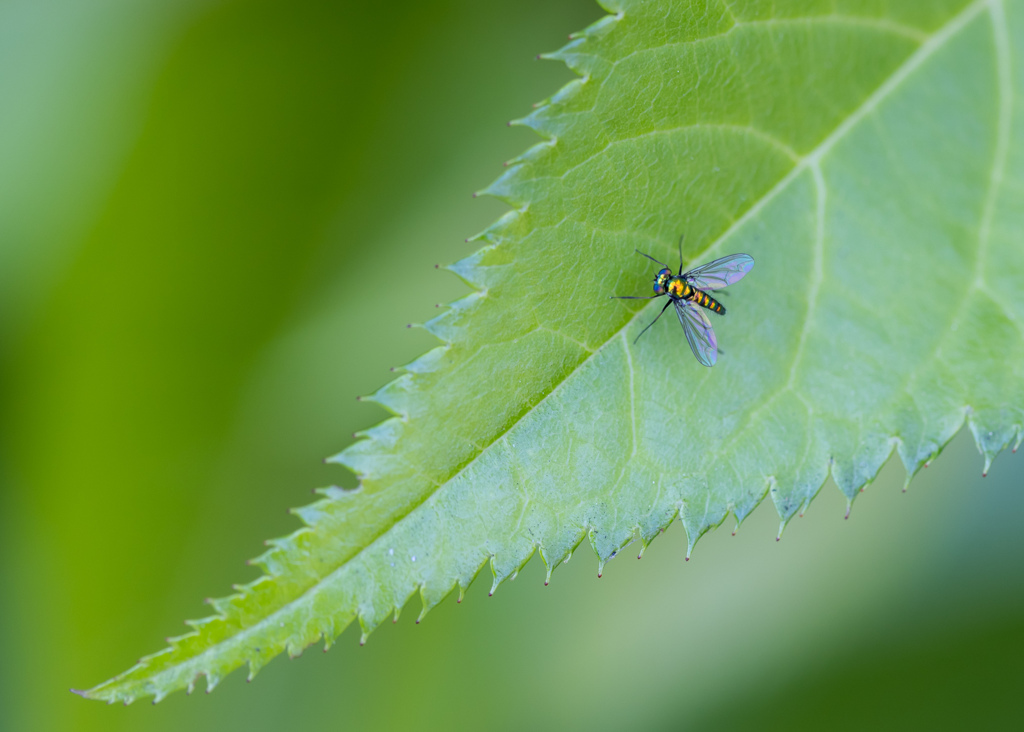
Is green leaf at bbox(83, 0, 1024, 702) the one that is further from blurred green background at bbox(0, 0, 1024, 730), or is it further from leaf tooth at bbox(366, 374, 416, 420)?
blurred green background at bbox(0, 0, 1024, 730)

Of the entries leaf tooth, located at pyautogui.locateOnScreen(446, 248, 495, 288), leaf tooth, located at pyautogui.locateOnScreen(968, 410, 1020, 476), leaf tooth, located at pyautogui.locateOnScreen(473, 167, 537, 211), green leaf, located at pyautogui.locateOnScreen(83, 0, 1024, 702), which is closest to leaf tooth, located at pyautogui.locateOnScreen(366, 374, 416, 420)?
green leaf, located at pyautogui.locateOnScreen(83, 0, 1024, 702)

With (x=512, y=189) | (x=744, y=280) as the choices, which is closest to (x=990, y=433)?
(x=744, y=280)

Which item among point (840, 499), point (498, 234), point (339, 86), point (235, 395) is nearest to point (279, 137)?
point (339, 86)

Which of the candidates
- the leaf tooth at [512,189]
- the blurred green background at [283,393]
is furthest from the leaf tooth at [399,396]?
the blurred green background at [283,393]

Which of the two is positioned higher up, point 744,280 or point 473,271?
point 473,271

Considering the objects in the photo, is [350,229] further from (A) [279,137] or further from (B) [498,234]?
(B) [498,234]

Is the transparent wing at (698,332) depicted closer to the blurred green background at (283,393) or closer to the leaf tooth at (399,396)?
the leaf tooth at (399,396)

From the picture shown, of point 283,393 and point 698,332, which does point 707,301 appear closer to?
point 698,332
